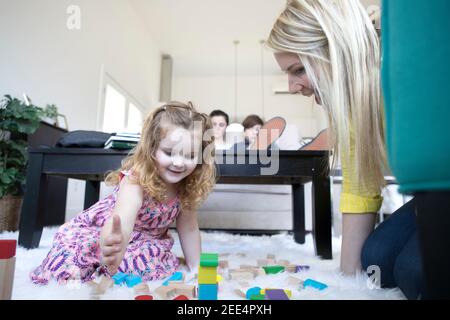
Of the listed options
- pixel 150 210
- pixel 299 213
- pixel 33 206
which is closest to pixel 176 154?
pixel 150 210

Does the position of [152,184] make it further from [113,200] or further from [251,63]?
[251,63]

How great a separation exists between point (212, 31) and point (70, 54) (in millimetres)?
2125

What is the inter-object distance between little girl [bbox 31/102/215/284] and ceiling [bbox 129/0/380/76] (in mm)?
3030

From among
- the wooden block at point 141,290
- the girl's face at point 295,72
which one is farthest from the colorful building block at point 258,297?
the girl's face at point 295,72

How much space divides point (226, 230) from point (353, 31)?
155cm

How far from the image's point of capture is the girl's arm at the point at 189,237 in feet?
3.19

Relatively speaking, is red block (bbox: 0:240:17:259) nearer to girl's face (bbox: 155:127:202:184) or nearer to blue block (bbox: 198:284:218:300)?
blue block (bbox: 198:284:218:300)

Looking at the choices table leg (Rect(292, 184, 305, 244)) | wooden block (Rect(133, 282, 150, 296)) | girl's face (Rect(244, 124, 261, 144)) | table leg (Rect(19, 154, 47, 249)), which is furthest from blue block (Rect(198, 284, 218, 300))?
girl's face (Rect(244, 124, 261, 144))

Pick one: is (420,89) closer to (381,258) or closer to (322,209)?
(381,258)

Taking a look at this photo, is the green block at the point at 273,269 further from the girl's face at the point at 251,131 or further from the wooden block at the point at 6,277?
the girl's face at the point at 251,131

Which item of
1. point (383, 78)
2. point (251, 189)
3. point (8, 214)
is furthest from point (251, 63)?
point (383, 78)

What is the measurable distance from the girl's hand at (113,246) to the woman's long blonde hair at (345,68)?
0.54m

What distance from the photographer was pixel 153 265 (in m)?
0.88

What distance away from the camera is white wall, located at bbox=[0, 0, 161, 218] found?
1.99 metres
